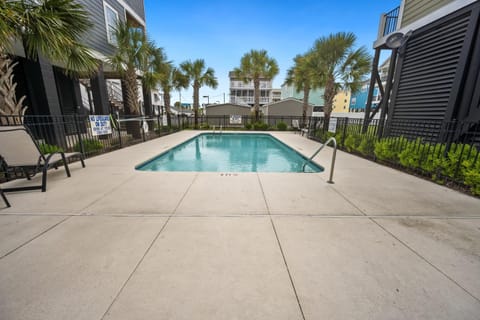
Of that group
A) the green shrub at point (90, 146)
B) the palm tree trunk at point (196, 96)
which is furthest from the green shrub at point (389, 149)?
the palm tree trunk at point (196, 96)

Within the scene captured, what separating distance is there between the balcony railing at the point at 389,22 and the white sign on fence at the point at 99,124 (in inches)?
422

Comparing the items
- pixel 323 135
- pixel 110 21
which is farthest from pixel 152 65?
pixel 323 135

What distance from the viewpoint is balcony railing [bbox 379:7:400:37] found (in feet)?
22.7

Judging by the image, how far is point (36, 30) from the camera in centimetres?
347

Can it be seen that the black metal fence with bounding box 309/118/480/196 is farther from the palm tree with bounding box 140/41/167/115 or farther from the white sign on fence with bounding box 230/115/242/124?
the palm tree with bounding box 140/41/167/115

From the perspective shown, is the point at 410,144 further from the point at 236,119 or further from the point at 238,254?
the point at 236,119

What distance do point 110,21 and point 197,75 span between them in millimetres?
6484

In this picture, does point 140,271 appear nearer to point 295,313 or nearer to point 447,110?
point 295,313

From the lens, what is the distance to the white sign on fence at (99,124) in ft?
17.4

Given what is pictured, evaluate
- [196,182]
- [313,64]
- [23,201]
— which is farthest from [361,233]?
[313,64]

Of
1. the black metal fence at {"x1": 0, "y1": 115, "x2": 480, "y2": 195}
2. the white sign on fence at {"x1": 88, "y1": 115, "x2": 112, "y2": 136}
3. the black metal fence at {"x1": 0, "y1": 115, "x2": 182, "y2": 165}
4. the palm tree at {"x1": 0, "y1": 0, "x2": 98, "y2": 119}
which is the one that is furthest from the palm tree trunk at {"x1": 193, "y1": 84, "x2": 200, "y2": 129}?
the palm tree at {"x1": 0, "y1": 0, "x2": 98, "y2": 119}

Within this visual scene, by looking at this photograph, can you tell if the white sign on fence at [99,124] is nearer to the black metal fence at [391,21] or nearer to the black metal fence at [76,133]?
the black metal fence at [76,133]

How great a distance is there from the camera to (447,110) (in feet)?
15.6

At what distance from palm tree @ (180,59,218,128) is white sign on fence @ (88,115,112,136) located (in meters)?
9.54
